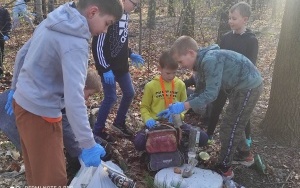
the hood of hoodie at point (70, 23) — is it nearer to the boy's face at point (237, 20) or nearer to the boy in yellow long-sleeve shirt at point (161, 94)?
the boy in yellow long-sleeve shirt at point (161, 94)

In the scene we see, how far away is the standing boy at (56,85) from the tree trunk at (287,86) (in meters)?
2.52

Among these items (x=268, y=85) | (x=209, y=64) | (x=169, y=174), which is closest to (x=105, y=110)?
(x=169, y=174)

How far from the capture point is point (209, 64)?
3.07 m

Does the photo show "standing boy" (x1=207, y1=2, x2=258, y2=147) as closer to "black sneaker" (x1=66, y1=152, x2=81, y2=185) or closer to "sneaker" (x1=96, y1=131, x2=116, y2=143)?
"sneaker" (x1=96, y1=131, x2=116, y2=143)

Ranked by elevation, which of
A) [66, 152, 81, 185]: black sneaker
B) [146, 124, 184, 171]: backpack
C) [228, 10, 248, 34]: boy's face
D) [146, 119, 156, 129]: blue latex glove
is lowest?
[66, 152, 81, 185]: black sneaker

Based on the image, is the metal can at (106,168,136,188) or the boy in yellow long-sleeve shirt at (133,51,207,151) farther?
the boy in yellow long-sleeve shirt at (133,51,207,151)

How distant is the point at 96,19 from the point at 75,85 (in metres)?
0.47

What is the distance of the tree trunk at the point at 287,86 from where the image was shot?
13.2 ft

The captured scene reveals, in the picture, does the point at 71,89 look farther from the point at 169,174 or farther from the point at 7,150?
the point at 7,150

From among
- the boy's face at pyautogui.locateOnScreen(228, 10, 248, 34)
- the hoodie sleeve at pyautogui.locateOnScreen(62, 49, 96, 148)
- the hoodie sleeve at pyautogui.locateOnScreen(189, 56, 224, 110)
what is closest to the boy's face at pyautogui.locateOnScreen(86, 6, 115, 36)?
the hoodie sleeve at pyautogui.locateOnScreen(62, 49, 96, 148)

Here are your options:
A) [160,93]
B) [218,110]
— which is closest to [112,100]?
[160,93]

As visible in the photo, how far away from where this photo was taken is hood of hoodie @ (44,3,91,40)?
2154 millimetres

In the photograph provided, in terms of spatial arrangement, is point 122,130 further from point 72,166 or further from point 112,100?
point 72,166

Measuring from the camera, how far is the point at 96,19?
89.3 inches
